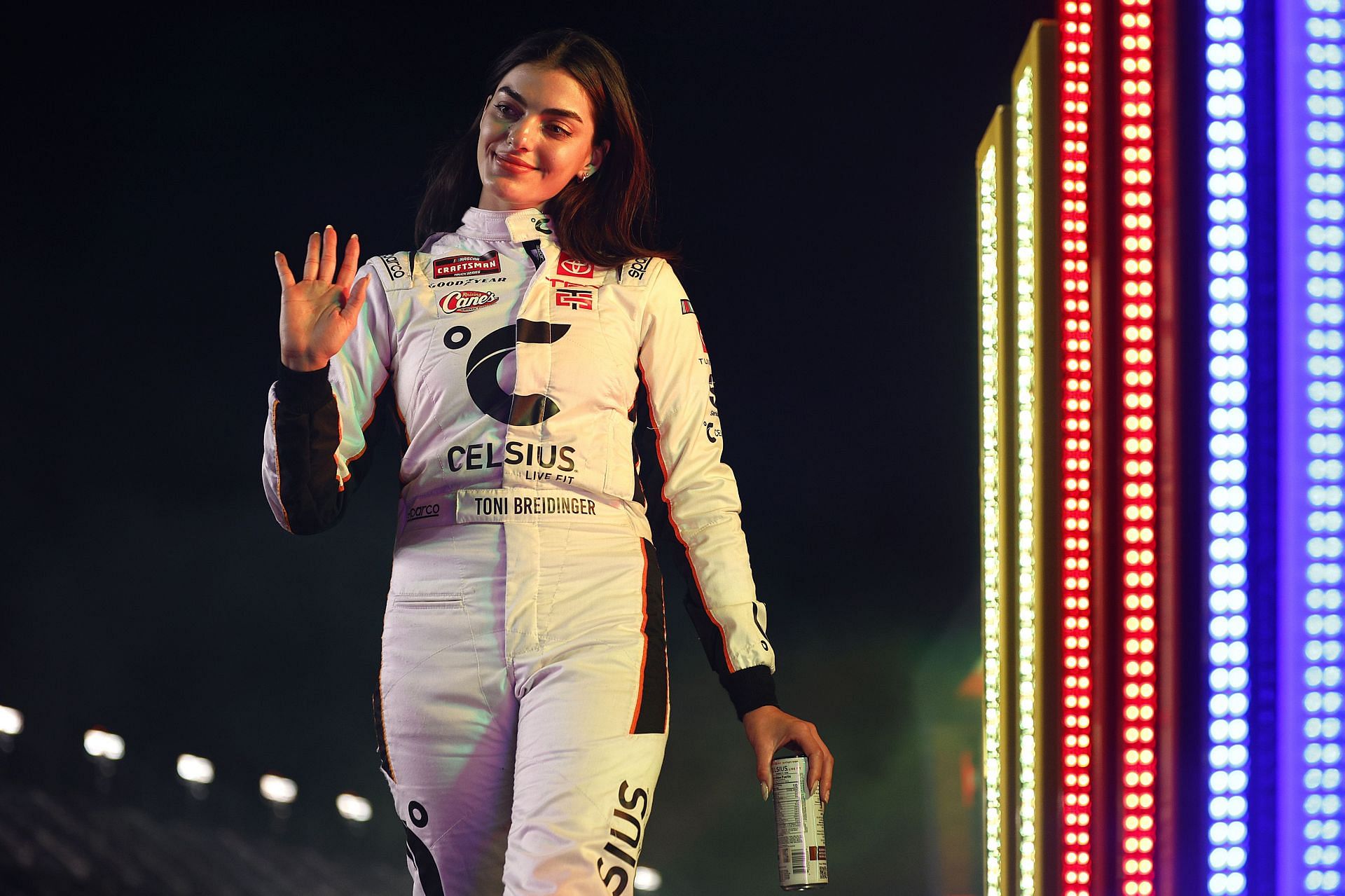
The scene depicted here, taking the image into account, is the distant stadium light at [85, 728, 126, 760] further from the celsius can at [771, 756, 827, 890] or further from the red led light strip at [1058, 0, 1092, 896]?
the red led light strip at [1058, 0, 1092, 896]

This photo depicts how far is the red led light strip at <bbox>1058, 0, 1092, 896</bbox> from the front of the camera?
84.0 inches

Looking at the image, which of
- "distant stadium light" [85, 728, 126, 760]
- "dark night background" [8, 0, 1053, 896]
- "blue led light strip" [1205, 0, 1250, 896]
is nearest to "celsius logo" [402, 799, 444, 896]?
"blue led light strip" [1205, 0, 1250, 896]

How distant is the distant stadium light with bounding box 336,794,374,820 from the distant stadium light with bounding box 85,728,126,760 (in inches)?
25.4

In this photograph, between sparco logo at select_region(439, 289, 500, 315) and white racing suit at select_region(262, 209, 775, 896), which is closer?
white racing suit at select_region(262, 209, 775, 896)

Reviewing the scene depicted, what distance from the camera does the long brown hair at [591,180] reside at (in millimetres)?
2154

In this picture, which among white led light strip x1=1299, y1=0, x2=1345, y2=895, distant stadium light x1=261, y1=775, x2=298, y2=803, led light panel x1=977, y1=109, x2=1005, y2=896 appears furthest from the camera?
distant stadium light x1=261, y1=775, x2=298, y2=803

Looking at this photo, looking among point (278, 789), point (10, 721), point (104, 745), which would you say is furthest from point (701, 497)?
point (10, 721)

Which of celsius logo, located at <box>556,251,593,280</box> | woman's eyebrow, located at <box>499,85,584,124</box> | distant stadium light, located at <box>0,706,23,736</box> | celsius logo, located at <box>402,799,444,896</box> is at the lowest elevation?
distant stadium light, located at <box>0,706,23,736</box>

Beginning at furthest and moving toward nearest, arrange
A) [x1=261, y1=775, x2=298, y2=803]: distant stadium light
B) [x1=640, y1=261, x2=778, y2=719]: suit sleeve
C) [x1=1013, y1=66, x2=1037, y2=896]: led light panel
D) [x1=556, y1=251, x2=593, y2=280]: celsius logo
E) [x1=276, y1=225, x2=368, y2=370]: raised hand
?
1. [x1=261, y1=775, x2=298, y2=803]: distant stadium light
2. [x1=1013, y1=66, x2=1037, y2=896]: led light panel
3. [x1=556, y1=251, x2=593, y2=280]: celsius logo
4. [x1=640, y1=261, x2=778, y2=719]: suit sleeve
5. [x1=276, y1=225, x2=368, y2=370]: raised hand

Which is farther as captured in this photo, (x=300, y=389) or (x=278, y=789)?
(x=278, y=789)

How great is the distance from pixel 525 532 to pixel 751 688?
16.3 inches

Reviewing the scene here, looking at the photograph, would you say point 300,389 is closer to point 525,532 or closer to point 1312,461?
point 525,532

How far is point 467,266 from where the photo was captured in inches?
81.8

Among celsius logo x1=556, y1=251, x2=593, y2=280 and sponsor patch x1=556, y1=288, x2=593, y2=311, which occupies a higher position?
celsius logo x1=556, y1=251, x2=593, y2=280
